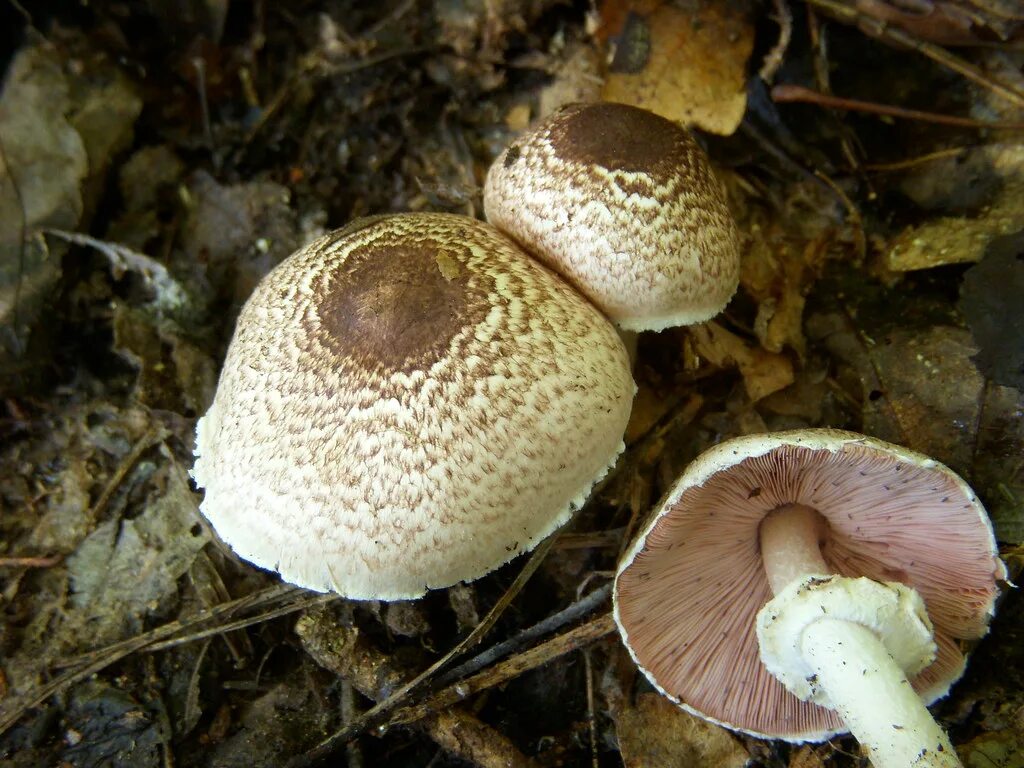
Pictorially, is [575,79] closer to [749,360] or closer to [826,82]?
[826,82]

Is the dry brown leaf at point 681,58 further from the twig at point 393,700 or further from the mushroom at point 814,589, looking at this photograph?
the twig at point 393,700

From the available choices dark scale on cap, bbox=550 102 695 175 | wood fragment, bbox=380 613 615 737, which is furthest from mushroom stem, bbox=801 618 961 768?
dark scale on cap, bbox=550 102 695 175

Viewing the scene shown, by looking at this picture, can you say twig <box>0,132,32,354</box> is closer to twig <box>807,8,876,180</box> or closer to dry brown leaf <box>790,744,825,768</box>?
dry brown leaf <box>790,744,825,768</box>

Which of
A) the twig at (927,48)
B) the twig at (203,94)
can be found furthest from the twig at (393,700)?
the twig at (927,48)

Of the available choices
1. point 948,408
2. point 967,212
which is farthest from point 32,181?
point 967,212

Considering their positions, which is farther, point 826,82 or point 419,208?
point 419,208

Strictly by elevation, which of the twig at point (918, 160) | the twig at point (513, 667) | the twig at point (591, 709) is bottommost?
the twig at point (591, 709)
